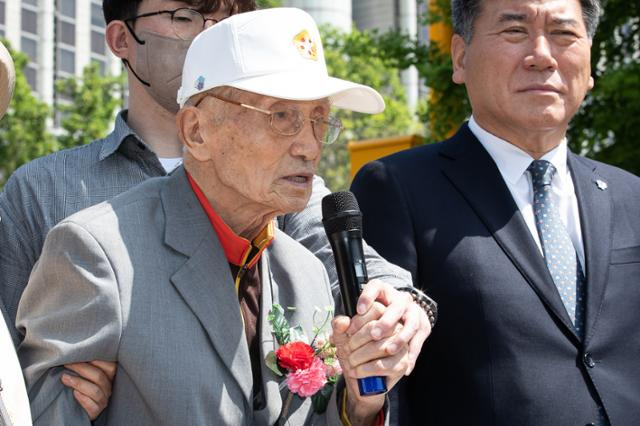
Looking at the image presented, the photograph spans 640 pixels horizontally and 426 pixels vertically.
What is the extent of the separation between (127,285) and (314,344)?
0.62 metres

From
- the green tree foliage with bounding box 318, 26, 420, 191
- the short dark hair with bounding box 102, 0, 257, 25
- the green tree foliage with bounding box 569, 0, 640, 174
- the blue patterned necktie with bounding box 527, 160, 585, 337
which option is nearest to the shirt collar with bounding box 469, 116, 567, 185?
the blue patterned necktie with bounding box 527, 160, 585, 337

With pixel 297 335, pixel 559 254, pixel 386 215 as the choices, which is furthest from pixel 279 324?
pixel 559 254

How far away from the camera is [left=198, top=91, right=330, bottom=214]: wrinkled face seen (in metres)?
3.07

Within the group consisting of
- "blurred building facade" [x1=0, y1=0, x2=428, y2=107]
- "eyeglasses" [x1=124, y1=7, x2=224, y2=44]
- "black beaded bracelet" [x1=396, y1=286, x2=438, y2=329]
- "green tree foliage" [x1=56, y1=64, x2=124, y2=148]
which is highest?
"eyeglasses" [x1=124, y1=7, x2=224, y2=44]

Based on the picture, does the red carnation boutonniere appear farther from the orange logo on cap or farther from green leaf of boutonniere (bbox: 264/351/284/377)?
the orange logo on cap

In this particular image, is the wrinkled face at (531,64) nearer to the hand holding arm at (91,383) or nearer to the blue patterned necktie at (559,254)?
the blue patterned necktie at (559,254)

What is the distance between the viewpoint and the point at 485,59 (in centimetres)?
417

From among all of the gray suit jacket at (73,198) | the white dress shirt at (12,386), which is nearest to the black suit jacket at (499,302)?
the gray suit jacket at (73,198)

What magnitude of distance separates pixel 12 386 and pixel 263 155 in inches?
39.7

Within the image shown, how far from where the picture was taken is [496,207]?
3977 mm

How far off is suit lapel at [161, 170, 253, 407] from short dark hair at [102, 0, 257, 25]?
109cm

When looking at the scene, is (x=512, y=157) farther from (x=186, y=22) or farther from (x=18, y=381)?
(x=18, y=381)

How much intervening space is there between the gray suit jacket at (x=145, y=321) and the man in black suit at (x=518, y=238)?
825 mm

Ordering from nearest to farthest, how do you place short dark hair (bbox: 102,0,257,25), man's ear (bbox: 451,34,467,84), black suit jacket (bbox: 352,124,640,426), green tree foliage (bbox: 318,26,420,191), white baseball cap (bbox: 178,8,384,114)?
white baseball cap (bbox: 178,8,384,114) < black suit jacket (bbox: 352,124,640,426) < short dark hair (bbox: 102,0,257,25) < man's ear (bbox: 451,34,467,84) < green tree foliage (bbox: 318,26,420,191)
